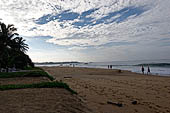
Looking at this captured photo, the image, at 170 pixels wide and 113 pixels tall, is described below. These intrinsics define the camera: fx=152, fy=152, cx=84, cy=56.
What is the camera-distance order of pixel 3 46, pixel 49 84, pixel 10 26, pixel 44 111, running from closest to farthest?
1. pixel 44 111
2. pixel 49 84
3. pixel 3 46
4. pixel 10 26

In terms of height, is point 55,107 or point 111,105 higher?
point 55,107

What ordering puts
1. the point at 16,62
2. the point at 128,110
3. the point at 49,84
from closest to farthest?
the point at 128,110 → the point at 49,84 → the point at 16,62

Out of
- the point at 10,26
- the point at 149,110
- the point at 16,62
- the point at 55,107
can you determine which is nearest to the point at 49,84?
the point at 55,107

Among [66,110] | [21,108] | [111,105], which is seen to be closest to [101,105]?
[111,105]

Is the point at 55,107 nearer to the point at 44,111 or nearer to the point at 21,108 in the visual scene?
the point at 44,111

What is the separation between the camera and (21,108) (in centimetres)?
420

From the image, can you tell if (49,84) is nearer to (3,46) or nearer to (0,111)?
(0,111)

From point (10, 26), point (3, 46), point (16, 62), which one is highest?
point (10, 26)

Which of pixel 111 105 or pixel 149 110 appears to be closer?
pixel 149 110

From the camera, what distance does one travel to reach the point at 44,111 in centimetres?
398

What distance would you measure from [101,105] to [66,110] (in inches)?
82.7

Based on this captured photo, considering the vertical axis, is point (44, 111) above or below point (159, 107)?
above

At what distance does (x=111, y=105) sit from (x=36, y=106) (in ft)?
9.51

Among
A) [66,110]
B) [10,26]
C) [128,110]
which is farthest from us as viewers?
[10,26]
